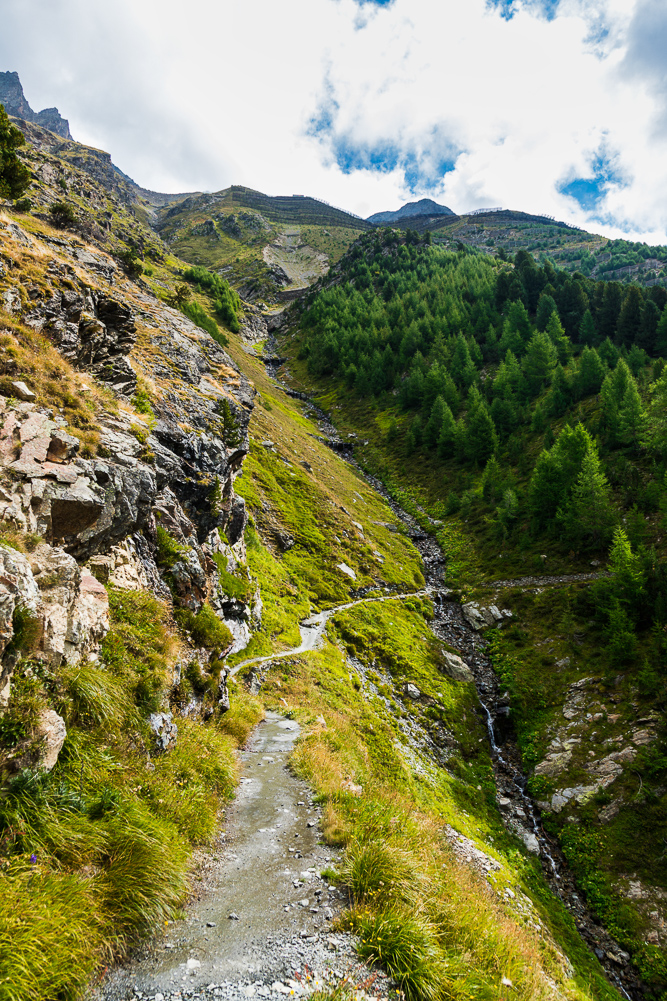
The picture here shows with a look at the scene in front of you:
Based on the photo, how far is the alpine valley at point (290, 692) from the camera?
707 cm

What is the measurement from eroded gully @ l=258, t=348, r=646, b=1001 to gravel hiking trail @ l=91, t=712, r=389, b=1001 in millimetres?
25167

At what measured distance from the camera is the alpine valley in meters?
7.07

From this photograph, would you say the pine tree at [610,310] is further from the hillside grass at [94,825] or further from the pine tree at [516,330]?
the hillside grass at [94,825]

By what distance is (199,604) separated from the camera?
1956 cm

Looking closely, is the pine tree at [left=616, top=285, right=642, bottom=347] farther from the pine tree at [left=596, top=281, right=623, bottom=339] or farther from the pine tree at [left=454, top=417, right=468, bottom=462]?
the pine tree at [left=454, top=417, right=468, bottom=462]

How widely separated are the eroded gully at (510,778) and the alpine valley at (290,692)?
0.21 m

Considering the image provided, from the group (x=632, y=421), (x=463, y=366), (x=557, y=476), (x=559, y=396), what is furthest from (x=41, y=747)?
(x=463, y=366)

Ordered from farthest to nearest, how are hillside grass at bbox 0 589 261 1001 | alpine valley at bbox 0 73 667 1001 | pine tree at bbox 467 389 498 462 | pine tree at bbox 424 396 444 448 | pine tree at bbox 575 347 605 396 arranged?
pine tree at bbox 424 396 444 448
pine tree at bbox 467 389 498 462
pine tree at bbox 575 347 605 396
alpine valley at bbox 0 73 667 1001
hillside grass at bbox 0 589 261 1001

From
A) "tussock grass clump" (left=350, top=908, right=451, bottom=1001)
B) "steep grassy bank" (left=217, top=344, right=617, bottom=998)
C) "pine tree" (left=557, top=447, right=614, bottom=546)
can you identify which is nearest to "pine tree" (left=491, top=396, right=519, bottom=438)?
"steep grassy bank" (left=217, top=344, right=617, bottom=998)

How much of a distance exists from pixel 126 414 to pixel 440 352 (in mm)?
112844

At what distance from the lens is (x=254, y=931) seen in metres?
7.28

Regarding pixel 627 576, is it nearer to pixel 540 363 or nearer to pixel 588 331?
pixel 540 363

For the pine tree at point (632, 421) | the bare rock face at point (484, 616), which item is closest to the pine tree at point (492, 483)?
the pine tree at point (632, 421)

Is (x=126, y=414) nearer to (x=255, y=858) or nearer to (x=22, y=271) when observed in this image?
(x=22, y=271)
